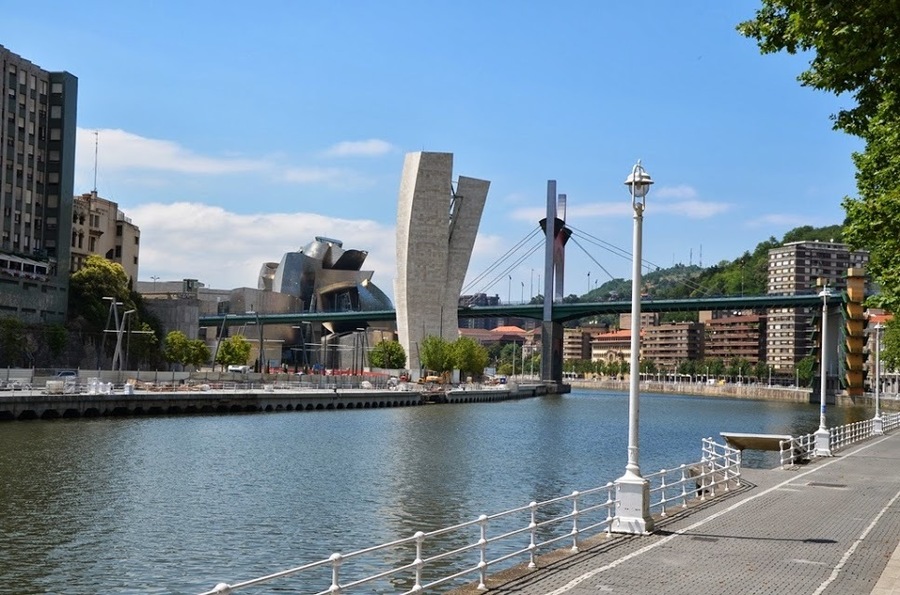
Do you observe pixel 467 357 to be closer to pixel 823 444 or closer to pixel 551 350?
pixel 551 350

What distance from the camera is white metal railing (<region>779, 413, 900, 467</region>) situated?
32.6 meters

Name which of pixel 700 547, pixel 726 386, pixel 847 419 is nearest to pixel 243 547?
pixel 700 547

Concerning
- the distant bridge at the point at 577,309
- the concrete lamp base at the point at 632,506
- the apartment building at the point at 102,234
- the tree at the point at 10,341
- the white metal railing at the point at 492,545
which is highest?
the apartment building at the point at 102,234

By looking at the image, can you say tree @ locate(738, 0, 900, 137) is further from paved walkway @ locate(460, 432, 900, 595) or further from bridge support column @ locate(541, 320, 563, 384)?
bridge support column @ locate(541, 320, 563, 384)

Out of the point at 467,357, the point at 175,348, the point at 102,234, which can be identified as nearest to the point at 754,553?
the point at 175,348

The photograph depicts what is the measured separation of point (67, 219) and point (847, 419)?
6535cm

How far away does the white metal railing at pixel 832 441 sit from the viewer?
3256cm

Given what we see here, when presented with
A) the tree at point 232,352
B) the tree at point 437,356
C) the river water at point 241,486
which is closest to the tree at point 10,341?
the river water at point 241,486

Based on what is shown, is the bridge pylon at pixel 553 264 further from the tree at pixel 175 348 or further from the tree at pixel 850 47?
the tree at pixel 850 47

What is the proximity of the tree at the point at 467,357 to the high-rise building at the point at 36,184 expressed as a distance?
154 ft

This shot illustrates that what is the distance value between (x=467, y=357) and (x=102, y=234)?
42.5m

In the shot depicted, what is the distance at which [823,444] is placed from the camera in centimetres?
3581

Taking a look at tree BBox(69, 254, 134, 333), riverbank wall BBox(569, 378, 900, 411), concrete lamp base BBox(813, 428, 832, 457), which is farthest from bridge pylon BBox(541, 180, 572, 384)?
concrete lamp base BBox(813, 428, 832, 457)

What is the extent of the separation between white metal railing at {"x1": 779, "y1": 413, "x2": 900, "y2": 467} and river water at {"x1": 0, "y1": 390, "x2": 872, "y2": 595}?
2.82m
